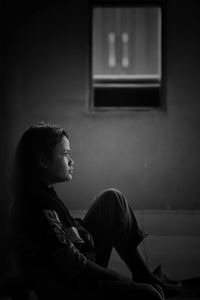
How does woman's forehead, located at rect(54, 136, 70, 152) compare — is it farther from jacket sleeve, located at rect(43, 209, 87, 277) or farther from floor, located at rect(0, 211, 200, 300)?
floor, located at rect(0, 211, 200, 300)

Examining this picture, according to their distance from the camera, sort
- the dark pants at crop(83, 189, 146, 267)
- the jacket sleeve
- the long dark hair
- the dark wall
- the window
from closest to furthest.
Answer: the jacket sleeve → the long dark hair → the dark pants at crop(83, 189, 146, 267) → the dark wall → the window

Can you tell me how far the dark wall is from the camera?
545 centimetres

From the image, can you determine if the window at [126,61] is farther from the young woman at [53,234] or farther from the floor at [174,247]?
the young woman at [53,234]

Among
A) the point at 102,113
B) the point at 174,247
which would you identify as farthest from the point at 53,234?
the point at 102,113

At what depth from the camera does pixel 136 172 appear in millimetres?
5594

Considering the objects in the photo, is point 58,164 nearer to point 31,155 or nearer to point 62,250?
point 31,155

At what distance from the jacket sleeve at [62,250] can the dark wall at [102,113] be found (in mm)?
3443

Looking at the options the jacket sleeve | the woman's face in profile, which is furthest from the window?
the jacket sleeve

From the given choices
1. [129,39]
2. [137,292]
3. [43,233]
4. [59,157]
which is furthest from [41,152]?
[129,39]

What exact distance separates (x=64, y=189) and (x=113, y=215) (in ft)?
10.6

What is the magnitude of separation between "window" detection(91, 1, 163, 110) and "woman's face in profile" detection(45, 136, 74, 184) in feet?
10.9

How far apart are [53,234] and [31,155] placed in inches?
16.4

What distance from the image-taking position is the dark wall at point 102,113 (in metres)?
5.45

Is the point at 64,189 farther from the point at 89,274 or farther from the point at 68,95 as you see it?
the point at 89,274
